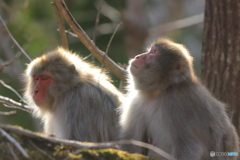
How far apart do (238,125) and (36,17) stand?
36.5 feet

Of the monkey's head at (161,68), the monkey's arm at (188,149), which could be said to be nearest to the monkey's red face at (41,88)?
the monkey's head at (161,68)

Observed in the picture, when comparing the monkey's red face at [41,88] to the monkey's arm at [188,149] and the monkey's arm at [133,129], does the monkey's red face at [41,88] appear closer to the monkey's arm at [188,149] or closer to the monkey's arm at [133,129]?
the monkey's arm at [133,129]

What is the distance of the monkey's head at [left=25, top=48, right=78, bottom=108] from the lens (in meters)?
5.64

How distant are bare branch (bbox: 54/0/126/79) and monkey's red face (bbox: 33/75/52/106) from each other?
706mm

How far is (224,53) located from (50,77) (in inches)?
102

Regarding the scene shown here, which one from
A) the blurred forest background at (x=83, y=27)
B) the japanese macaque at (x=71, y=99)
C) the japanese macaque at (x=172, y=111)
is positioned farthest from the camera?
the blurred forest background at (x=83, y=27)

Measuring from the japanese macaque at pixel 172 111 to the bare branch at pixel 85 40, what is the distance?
88 cm

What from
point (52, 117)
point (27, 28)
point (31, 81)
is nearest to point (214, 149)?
point (52, 117)

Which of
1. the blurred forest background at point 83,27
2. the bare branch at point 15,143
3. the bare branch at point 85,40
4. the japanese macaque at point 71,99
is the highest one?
the blurred forest background at point 83,27

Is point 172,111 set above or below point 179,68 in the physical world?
below

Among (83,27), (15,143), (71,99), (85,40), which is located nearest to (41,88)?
(71,99)

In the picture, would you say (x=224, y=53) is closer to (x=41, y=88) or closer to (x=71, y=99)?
(x=71, y=99)

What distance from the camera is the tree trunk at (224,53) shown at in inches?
246

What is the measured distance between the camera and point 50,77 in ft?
18.8
